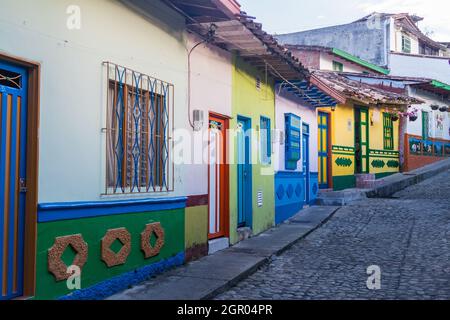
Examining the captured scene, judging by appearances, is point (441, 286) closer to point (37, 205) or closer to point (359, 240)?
point (359, 240)

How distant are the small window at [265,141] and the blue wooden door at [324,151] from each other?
5.14m

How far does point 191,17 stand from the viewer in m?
6.89

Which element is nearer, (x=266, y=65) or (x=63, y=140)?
(x=63, y=140)

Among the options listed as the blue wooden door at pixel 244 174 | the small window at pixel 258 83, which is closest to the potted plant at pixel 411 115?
the small window at pixel 258 83

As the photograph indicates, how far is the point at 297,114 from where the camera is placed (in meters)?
12.4

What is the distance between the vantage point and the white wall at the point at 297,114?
35.9ft

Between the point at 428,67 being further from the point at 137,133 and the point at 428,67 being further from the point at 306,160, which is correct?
the point at 137,133

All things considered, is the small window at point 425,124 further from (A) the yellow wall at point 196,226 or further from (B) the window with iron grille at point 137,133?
(B) the window with iron grille at point 137,133

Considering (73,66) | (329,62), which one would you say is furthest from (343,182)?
(73,66)

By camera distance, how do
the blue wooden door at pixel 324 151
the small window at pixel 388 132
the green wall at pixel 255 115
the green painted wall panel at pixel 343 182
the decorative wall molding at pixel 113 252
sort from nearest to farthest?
the decorative wall molding at pixel 113 252 < the green wall at pixel 255 115 < the blue wooden door at pixel 324 151 < the green painted wall panel at pixel 343 182 < the small window at pixel 388 132

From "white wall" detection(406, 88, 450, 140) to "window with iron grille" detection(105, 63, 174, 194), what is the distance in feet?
53.6

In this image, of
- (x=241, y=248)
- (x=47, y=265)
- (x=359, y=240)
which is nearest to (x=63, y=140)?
(x=47, y=265)

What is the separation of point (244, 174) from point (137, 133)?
3.71 meters
